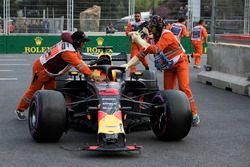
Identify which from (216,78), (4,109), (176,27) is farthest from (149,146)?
(176,27)

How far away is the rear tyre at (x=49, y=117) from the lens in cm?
765

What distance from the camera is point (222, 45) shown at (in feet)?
50.6

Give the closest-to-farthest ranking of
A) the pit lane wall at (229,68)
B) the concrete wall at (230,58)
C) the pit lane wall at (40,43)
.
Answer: the pit lane wall at (229,68) < the concrete wall at (230,58) < the pit lane wall at (40,43)

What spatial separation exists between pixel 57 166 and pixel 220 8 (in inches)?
928

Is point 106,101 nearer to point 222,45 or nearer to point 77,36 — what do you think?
point 77,36

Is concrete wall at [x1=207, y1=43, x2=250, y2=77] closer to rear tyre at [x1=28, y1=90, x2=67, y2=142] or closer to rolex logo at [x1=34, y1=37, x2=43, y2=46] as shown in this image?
rear tyre at [x1=28, y1=90, x2=67, y2=142]

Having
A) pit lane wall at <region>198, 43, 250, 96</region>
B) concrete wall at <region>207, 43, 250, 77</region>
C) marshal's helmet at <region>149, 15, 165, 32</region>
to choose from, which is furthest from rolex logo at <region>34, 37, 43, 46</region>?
marshal's helmet at <region>149, 15, 165, 32</region>

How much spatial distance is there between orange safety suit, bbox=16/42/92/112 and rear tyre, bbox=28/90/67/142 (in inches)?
32.3

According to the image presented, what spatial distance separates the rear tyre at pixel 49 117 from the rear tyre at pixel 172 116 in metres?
1.26

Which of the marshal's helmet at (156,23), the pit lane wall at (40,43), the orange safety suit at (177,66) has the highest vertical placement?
the marshal's helmet at (156,23)

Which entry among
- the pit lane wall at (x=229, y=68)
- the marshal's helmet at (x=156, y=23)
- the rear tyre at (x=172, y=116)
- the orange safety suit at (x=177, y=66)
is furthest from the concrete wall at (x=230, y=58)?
the rear tyre at (x=172, y=116)

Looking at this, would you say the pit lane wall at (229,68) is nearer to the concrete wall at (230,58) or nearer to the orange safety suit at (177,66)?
the concrete wall at (230,58)

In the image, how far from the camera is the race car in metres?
7.28

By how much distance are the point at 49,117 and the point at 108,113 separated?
717 mm
